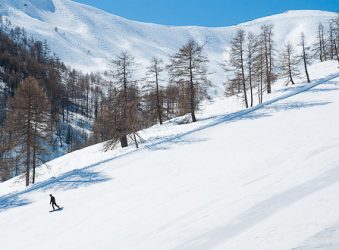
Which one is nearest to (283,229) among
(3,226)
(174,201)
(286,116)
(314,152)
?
(174,201)

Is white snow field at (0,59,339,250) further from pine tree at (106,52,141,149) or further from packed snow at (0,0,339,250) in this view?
pine tree at (106,52,141,149)

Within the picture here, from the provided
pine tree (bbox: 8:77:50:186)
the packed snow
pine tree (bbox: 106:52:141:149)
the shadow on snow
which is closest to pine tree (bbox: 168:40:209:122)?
→ pine tree (bbox: 106:52:141:149)

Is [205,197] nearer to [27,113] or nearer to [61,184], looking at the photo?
[61,184]

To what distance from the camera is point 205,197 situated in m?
12.6

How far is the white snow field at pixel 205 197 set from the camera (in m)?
9.07

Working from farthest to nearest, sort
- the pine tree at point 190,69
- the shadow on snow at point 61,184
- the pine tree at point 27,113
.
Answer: the pine tree at point 190,69 → the pine tree at point 27,113 → the shadow on snow at point 61,184

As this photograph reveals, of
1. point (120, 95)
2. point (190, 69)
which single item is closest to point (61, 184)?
point (120, 95)

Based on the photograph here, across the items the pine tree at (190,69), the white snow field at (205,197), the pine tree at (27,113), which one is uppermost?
the pine tree at (190,69)

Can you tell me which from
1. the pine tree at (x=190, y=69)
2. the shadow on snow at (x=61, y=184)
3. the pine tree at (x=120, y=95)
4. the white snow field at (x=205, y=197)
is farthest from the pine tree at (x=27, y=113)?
the pine tree at (x=190, y=69)

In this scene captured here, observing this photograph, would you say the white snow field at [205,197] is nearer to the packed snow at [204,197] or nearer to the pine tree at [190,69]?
the packed snow at [204,197]

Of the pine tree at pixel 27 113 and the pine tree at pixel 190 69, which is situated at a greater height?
the pine tree at pixel 190 69

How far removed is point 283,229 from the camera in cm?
856

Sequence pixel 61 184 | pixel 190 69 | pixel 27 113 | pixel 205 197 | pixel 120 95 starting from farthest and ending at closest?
1. pixel 190 69
2. pixel 120 95
3. pixel 27 113
4. pixel 61 184
5. pixel 205 197

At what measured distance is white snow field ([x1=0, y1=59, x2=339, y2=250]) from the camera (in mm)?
9070
